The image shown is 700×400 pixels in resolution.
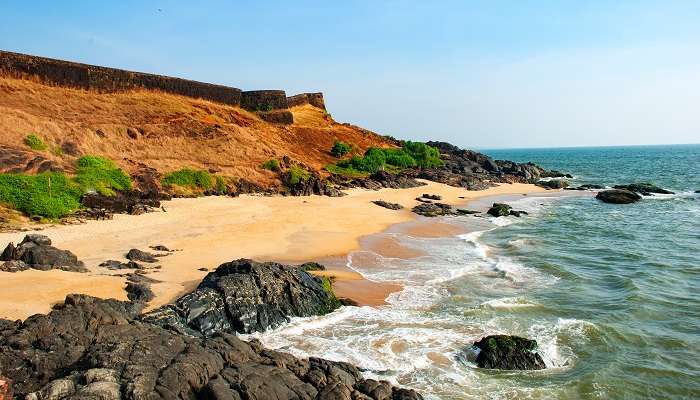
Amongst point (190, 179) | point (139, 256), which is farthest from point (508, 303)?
point (190, 179)

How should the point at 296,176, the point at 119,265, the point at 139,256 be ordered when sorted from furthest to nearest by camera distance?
the point at 296,176
the point at 139,256
the point at 119,265

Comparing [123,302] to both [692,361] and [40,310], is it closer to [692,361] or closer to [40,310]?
[40,310]

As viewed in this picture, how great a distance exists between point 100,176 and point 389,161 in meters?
35.8

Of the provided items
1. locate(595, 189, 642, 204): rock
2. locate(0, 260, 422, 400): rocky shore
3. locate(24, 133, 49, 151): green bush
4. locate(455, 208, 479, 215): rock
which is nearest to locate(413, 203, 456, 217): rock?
locate(455, 208, 479, 215): rock

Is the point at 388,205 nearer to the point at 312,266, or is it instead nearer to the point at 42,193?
the point at 312,266

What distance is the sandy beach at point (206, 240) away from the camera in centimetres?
1382

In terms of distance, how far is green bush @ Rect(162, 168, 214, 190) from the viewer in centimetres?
3063

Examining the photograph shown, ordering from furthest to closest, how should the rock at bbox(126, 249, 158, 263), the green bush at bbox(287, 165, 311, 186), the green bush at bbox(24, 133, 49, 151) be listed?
the green bush at bbox(287, 165, 311, 186) < the green bush at bbox(24, 133, 49, 151) < the rock at bbox(126, 249, 158, 263)

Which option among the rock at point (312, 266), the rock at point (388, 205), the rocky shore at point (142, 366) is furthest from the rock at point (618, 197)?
the rocky shore at point (142, 366)

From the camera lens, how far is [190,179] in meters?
31.5

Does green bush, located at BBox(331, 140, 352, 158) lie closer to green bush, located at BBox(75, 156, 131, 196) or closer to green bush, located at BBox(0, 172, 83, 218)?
green bush, located at BBox(75, 156, 131, 196)

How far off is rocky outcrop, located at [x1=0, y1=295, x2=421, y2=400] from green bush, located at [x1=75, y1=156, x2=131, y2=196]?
15690 mm

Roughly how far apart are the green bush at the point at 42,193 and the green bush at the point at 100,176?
2.42 ft

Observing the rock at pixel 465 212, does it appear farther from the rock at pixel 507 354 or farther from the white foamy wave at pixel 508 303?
the rock at pixel 507 354
